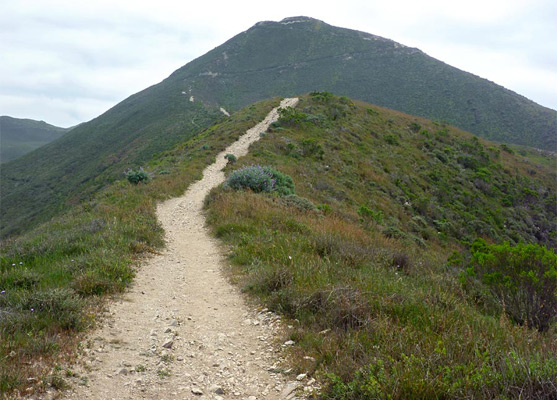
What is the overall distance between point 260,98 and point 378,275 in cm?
7329

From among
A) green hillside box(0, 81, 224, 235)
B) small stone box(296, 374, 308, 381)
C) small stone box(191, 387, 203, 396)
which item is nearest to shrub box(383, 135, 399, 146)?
green hillside box(0, 81, 224, 235)

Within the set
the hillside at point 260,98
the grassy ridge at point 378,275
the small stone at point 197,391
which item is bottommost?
the small stone at point 197,391

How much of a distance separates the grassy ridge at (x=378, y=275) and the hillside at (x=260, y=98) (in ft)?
93.3

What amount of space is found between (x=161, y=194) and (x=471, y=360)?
40.8ft

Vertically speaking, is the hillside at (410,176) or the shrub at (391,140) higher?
Result: the shrub at (391,140)

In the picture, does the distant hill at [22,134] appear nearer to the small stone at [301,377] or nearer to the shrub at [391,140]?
the shrub at [391,140]

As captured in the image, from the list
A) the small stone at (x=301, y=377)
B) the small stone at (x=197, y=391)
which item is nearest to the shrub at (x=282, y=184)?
the small stone at (x=301, y=377)

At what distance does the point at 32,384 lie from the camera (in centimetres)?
298

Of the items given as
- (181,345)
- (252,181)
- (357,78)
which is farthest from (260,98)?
(181,345)

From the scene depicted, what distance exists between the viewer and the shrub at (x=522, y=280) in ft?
16.4

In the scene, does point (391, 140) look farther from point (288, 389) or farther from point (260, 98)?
point (260, 98)

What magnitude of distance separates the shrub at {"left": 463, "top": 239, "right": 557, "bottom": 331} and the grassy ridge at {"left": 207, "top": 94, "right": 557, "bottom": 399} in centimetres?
40

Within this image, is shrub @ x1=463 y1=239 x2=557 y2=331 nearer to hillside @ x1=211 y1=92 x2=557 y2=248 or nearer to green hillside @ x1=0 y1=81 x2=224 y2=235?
hillside @ x1=211 y1=92 x2=557 y2=248

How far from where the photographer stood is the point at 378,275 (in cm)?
572
